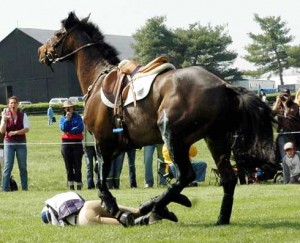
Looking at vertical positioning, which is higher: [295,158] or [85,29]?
[85,29]

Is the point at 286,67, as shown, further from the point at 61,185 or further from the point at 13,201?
the point at 13,201

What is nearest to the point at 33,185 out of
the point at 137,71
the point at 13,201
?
the point at 13,201

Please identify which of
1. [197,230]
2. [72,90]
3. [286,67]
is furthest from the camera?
[286,67]

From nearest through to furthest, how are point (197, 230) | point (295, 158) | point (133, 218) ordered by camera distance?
point (197, 230), point (133, 218), point (295, 158)

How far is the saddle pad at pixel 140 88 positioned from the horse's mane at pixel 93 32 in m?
1.46

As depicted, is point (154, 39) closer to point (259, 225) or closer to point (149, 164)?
point (149, 164)

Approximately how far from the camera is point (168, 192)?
8.95 m

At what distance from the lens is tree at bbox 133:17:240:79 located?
88938mm

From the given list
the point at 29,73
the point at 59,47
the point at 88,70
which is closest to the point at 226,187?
the point at 88,70

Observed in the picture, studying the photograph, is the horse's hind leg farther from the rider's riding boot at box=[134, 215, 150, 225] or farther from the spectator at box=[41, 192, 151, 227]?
the rider's riding boot at box=[134, 215, 150, 225]

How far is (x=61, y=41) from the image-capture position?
11.0 metres

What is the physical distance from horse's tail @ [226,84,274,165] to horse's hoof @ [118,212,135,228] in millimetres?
1565

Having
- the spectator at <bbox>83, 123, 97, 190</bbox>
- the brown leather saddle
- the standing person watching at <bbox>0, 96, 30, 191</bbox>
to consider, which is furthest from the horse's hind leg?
the spectator at <bbox>83, 123, 97, 190</bbox>

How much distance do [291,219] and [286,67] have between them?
3741 inches
